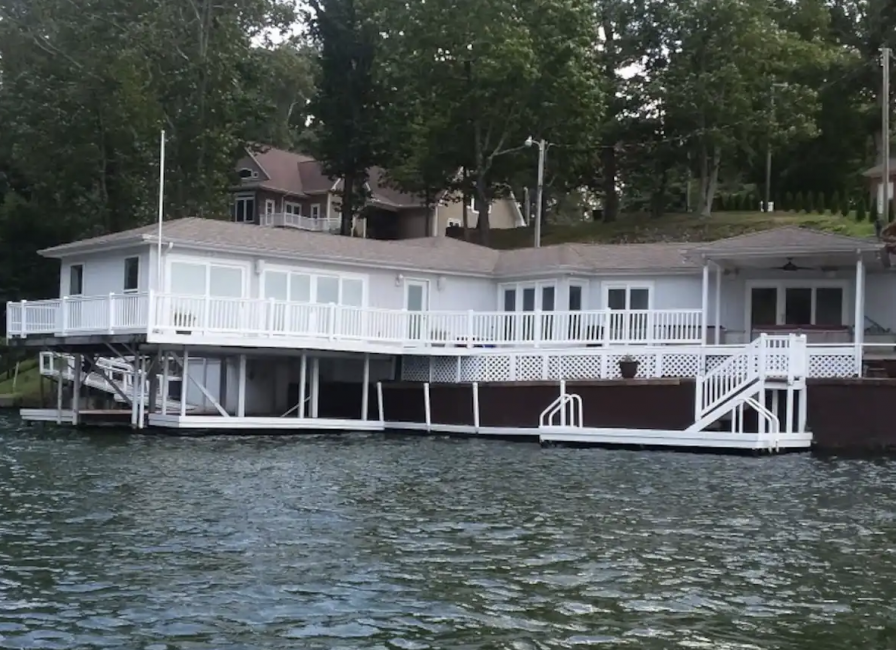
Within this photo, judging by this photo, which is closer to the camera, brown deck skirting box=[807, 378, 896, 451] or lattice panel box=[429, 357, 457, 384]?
brown deck skirting box=[807, 378, 896, 451]

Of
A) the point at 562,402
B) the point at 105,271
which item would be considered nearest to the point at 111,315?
the point at 105,271

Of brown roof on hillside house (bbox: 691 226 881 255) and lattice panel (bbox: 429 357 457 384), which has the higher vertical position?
brown roof on hillside house (bbox: 691 226 881 255)

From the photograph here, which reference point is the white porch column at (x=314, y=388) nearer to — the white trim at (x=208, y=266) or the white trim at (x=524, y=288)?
the white trim at (x=208, y=266)

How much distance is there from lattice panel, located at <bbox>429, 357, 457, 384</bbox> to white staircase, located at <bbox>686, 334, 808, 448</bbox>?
24.7 feet

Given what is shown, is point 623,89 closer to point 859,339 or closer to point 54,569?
point 859,339

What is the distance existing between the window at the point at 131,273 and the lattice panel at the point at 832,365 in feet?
56.3

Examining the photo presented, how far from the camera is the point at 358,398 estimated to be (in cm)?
3409

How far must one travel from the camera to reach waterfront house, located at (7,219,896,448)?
92.5 ft

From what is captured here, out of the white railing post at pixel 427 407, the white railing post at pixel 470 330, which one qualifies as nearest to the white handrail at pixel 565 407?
the white railing post at pixel 470 330

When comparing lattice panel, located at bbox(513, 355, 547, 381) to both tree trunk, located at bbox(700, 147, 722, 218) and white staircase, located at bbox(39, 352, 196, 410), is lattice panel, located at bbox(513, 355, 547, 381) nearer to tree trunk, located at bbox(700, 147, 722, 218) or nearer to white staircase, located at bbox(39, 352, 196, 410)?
white staircase, located at bbox(39, 352, 196, 410)

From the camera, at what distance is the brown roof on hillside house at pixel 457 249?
3073 centimetres

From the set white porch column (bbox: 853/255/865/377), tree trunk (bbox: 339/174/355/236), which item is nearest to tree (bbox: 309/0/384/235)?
tree trunk (bbox: 339/174/355/236)

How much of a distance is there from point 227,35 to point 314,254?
2274 centimetres

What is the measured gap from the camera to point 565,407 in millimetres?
29484
